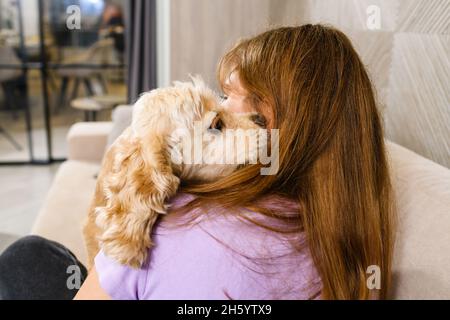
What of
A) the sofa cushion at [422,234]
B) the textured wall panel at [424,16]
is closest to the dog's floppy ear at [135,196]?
the sofa cushion at [422,234]

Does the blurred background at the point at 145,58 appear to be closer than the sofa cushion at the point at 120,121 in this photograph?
Yes

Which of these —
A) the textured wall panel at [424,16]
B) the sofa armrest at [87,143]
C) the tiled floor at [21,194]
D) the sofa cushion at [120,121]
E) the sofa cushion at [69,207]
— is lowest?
the tiled floor at [21,194]

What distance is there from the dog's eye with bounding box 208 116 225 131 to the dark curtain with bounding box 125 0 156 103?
8.84ft

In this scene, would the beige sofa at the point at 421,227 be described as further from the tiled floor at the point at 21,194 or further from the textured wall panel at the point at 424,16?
the tiled floor at the point at 21,194

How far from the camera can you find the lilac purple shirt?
729 mm

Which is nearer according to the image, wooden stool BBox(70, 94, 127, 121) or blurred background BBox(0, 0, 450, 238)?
blurred background BBox(0, 0, 450, 238)

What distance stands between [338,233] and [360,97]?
0.86 ft

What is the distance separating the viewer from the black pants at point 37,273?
4.24 feet

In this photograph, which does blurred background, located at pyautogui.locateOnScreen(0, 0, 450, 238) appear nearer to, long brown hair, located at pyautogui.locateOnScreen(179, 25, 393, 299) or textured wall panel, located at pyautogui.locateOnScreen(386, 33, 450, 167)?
textured wall panel, located at pyautogui.locateOnScreen(386, 33, 450, 167)


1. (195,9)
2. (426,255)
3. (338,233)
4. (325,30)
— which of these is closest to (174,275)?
(338,233)

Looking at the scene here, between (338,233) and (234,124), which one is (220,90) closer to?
(234,124)

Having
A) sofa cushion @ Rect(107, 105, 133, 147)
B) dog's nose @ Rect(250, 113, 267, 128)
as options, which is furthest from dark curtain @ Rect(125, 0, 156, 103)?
dog's nose @ Rect(250, 113, 267, 128)

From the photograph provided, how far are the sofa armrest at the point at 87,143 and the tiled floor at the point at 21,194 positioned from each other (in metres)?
0.59

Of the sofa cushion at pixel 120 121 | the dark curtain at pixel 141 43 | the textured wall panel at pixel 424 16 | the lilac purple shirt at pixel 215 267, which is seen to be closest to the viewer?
the lilac purple shirt at pixel 215 267
